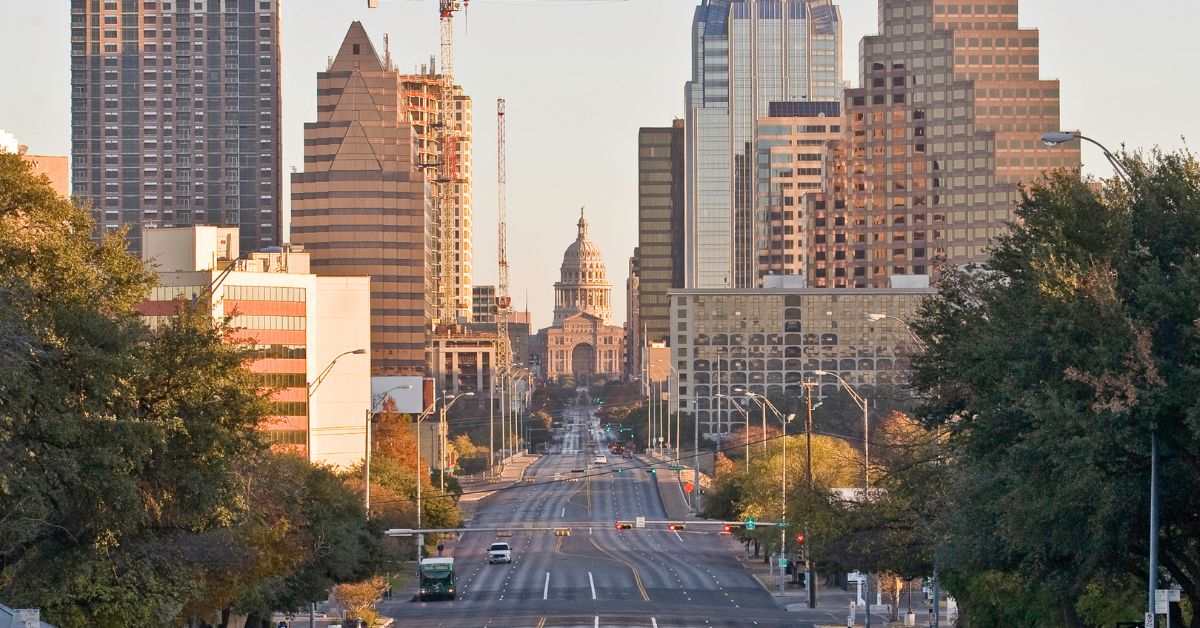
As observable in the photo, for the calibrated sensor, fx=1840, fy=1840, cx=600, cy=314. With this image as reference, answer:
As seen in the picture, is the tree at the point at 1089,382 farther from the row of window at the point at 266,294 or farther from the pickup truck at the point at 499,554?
the row of window at the point at 266,294

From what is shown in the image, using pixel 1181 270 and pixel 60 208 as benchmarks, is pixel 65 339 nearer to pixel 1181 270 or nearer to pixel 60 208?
pixel 60 208

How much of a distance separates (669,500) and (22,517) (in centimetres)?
12243

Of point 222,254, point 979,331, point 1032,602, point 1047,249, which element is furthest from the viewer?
point 222,254

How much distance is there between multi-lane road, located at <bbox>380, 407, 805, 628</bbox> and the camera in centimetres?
8044

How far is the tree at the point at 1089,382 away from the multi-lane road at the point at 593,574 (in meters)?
35.2

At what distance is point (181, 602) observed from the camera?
4434cm

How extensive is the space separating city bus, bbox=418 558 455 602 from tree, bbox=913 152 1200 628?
52.3m

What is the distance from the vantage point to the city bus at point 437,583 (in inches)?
3659

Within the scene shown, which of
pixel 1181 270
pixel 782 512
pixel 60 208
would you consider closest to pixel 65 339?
pixel 60 208

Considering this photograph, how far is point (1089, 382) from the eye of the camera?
35.1m

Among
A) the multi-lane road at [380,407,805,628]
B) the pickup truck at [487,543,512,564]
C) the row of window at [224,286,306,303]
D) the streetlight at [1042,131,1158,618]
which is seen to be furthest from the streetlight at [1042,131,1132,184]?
the row of window at [224,286,306,303]

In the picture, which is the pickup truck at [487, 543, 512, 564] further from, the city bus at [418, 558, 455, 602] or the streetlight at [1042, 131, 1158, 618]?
the streetlight at [1042, 131, 1158, 618]

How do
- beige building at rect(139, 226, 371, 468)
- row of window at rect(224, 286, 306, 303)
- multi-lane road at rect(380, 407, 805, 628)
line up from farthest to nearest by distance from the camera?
1. row of window at rect(224, 286, 306, 303)
2. beige building at rect(139, 226, 371, 468)
3. multi-lane road at rect(380, 407, 805, 628)

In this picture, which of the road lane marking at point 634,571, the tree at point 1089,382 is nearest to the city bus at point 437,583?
the road lane marking at point 634,571
